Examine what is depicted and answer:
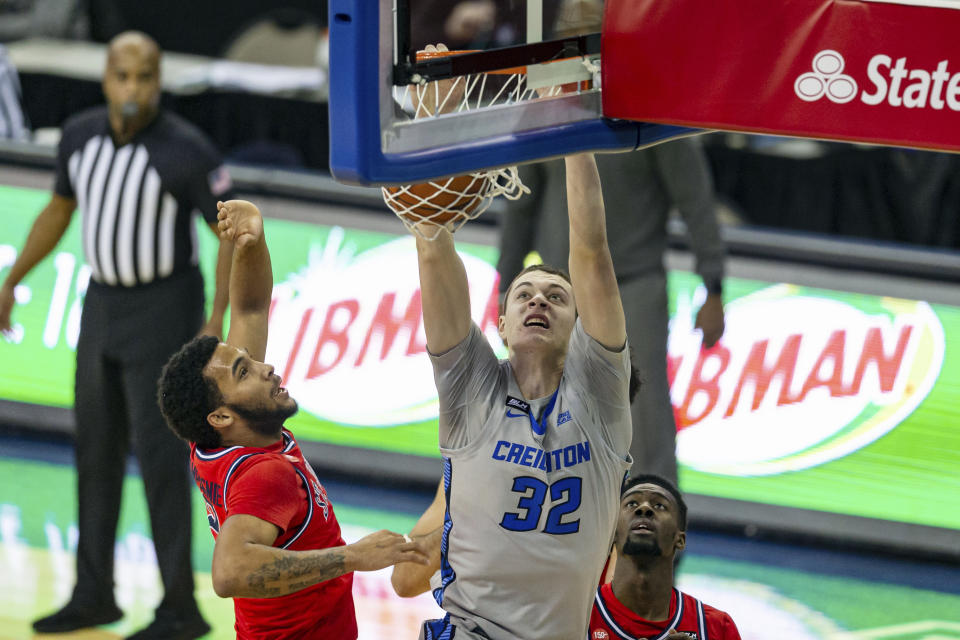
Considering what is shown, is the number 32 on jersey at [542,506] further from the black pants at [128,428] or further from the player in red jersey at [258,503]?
the black pants at [128,428]

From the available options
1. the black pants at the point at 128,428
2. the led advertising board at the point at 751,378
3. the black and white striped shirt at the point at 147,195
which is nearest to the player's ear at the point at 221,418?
the black pants at the point at 128,428

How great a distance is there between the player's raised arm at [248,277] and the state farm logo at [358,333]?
11.2 feet

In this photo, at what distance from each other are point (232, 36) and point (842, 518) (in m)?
7.22

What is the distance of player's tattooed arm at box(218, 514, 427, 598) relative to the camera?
3969 millimetres

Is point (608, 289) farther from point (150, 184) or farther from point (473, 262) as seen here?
point (473, 262)

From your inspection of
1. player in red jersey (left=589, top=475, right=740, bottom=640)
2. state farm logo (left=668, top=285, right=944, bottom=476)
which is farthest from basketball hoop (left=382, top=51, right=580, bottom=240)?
state farm logo (left=668, top=285, right=944, bottom=476)

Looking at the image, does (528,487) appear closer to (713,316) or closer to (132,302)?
(713,316)

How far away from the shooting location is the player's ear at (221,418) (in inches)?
176

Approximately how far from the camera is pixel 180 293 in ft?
22.5

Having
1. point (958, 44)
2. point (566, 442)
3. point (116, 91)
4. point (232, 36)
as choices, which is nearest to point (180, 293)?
point (116, 91)

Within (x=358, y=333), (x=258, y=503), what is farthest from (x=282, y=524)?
(x=358, y=333)

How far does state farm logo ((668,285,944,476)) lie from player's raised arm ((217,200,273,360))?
3.53 meters

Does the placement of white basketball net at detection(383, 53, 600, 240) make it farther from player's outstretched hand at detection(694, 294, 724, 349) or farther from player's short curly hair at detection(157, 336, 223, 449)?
player's outstretched hand at detection(694, 294, 724, 349)

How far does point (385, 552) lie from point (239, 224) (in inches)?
54.0
